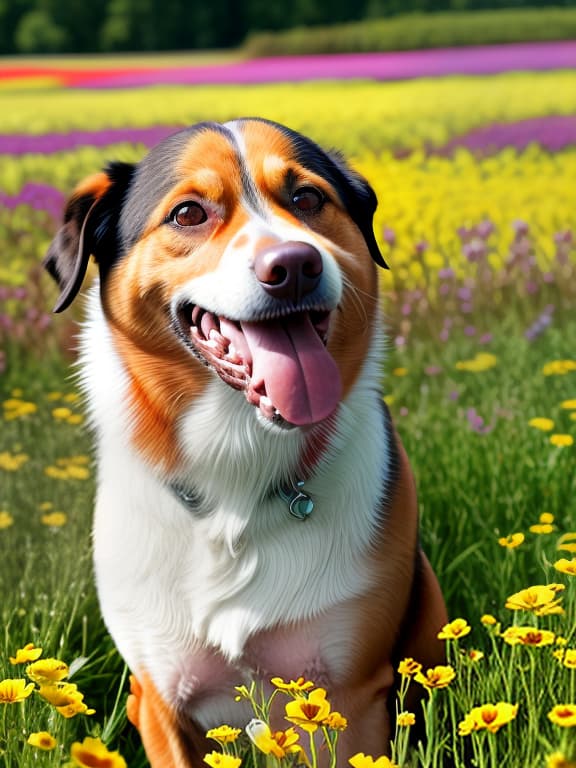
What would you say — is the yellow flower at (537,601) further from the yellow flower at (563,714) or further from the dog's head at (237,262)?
the dog's head at (237,262)

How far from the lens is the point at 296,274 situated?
234 cm

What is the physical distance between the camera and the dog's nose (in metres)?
2.30

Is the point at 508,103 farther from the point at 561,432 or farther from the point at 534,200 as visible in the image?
the point at 561,432

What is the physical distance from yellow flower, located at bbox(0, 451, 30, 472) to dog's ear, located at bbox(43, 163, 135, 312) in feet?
5.49

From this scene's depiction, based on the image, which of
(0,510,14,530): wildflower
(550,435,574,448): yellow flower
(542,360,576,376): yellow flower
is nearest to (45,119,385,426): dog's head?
(550,435,574,448): yellow flower

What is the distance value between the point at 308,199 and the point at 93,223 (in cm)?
62

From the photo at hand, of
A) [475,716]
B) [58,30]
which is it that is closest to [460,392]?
[475,716]

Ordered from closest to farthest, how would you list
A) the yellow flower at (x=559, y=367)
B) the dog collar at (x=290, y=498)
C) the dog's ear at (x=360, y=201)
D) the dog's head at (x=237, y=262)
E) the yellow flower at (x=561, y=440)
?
the dog's head at (x=237, y=262), the dog collar at (x=290, y=498), the dog's ear at (x=360, y=201), the yellow flower at (x=561, y=440), the yellow flower at (x=559, y=367)

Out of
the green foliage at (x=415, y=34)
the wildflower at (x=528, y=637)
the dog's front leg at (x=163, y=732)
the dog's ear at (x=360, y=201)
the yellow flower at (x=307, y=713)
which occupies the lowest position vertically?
the green foliage at (x=415, y=34)

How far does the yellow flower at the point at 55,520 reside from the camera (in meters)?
3.84

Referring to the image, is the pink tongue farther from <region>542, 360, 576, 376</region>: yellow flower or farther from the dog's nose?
<region>542, 360, 576, 376</region>: yellow flower

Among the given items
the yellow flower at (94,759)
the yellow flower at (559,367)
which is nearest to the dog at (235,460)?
the yellow flower at (94,759)

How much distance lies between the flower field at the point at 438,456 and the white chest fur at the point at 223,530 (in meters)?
0.22

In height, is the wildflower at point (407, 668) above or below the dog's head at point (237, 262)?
below
